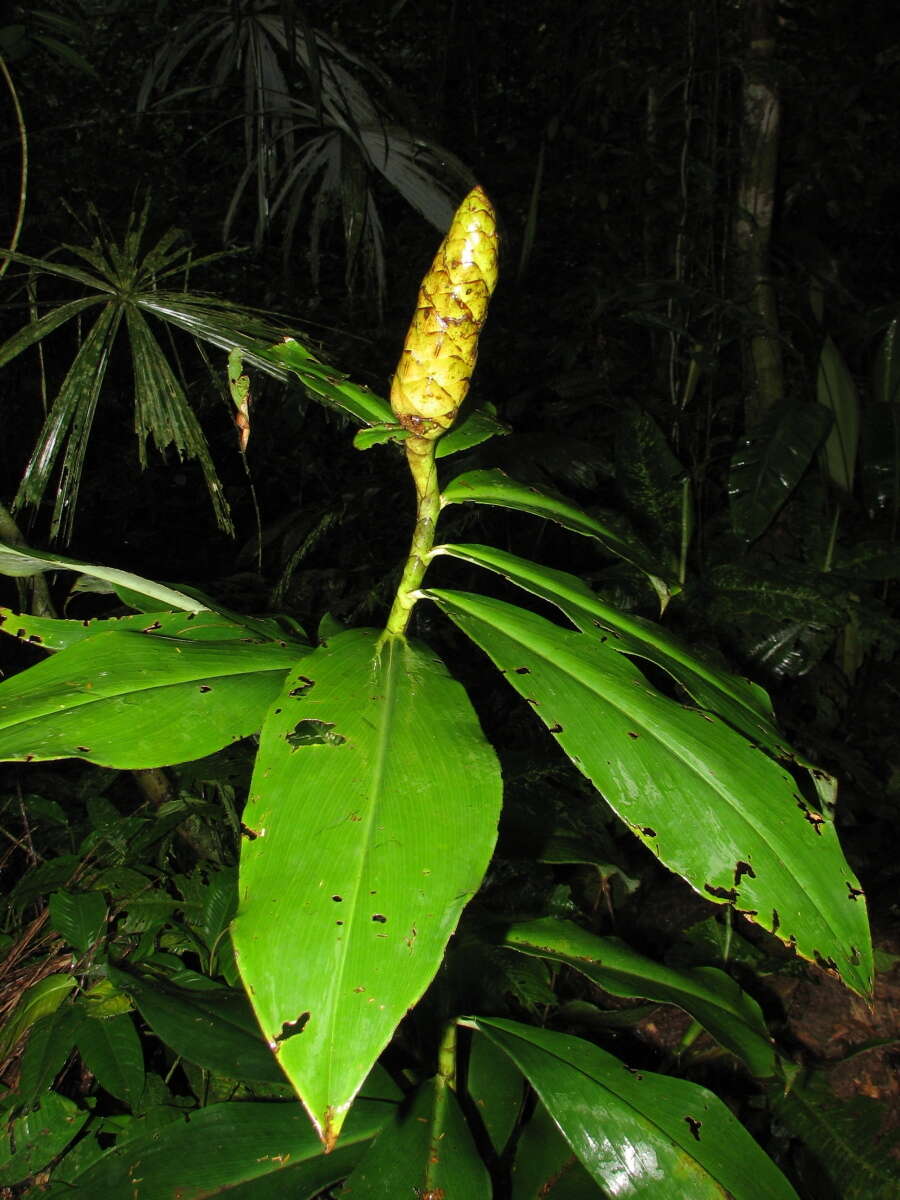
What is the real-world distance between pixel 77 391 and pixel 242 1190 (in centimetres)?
92

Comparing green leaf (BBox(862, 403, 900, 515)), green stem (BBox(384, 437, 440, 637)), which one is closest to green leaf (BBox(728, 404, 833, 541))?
green leaf (BBox(862, 403, 900, 515))

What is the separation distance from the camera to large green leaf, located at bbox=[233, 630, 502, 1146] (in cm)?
47

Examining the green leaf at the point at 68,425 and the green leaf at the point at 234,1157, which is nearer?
the green leaf at the point at 234,1157

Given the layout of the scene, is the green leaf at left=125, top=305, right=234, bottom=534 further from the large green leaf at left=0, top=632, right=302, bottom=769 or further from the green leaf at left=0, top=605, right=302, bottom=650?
the large green leaf at left=0, top=632, right=302, bottom=769

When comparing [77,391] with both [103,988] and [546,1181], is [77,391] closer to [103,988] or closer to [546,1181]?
[103,988]

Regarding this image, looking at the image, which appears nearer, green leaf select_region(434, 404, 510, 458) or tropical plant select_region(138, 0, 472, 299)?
A: green leaf select_region(434, 404, 510, 458)

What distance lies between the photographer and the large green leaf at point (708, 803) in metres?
0.61

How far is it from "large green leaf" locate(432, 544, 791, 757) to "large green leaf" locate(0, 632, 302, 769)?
0.69ft

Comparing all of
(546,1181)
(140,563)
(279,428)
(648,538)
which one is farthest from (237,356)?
(140,563)

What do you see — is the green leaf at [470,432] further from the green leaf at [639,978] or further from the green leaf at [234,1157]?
the green leaf at [234,1157]

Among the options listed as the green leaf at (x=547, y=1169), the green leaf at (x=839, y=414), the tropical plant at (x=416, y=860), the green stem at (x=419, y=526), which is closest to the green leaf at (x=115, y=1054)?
the tropical plant at (x=416, y=860)

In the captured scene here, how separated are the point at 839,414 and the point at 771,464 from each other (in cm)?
33

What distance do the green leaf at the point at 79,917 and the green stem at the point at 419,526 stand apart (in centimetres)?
78

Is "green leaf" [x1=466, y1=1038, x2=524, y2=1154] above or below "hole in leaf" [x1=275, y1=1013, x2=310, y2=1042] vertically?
below
